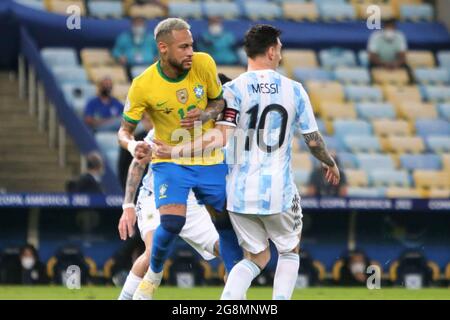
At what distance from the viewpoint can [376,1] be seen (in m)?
23.0

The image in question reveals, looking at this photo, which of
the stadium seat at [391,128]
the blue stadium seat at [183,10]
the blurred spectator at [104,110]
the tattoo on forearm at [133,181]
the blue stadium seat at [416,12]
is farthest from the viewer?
the blue stadium seat at [416,12]

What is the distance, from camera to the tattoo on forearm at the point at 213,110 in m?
10.6

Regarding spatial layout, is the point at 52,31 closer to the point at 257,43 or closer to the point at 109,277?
Answer: the point at 109,277

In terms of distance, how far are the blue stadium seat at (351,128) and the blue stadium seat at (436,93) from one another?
1.69 m

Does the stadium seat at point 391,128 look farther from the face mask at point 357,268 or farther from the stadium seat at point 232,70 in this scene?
the face mask at point 357,268

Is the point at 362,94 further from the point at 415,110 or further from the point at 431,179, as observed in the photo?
the point at 431,179

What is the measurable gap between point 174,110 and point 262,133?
104cm

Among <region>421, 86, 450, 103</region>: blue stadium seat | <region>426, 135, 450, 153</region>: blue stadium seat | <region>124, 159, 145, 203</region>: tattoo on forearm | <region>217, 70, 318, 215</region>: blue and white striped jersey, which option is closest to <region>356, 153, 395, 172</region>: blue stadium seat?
<region>426, 135, 450, 153</region>: blue stadium seat

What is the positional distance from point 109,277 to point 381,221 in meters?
3.35

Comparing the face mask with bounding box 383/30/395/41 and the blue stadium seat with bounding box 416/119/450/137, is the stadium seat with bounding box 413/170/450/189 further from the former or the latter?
the face mask with bounding box 383/30/395/41

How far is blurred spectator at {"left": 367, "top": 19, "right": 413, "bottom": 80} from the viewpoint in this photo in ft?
68.4

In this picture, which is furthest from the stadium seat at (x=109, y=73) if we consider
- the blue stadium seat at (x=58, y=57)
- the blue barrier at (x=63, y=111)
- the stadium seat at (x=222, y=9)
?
the stadium seat at (x=222, y=9)

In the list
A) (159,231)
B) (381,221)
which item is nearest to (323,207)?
(381,221)

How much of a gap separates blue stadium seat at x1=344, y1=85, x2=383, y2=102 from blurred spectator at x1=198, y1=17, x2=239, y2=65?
1769 millimetres
